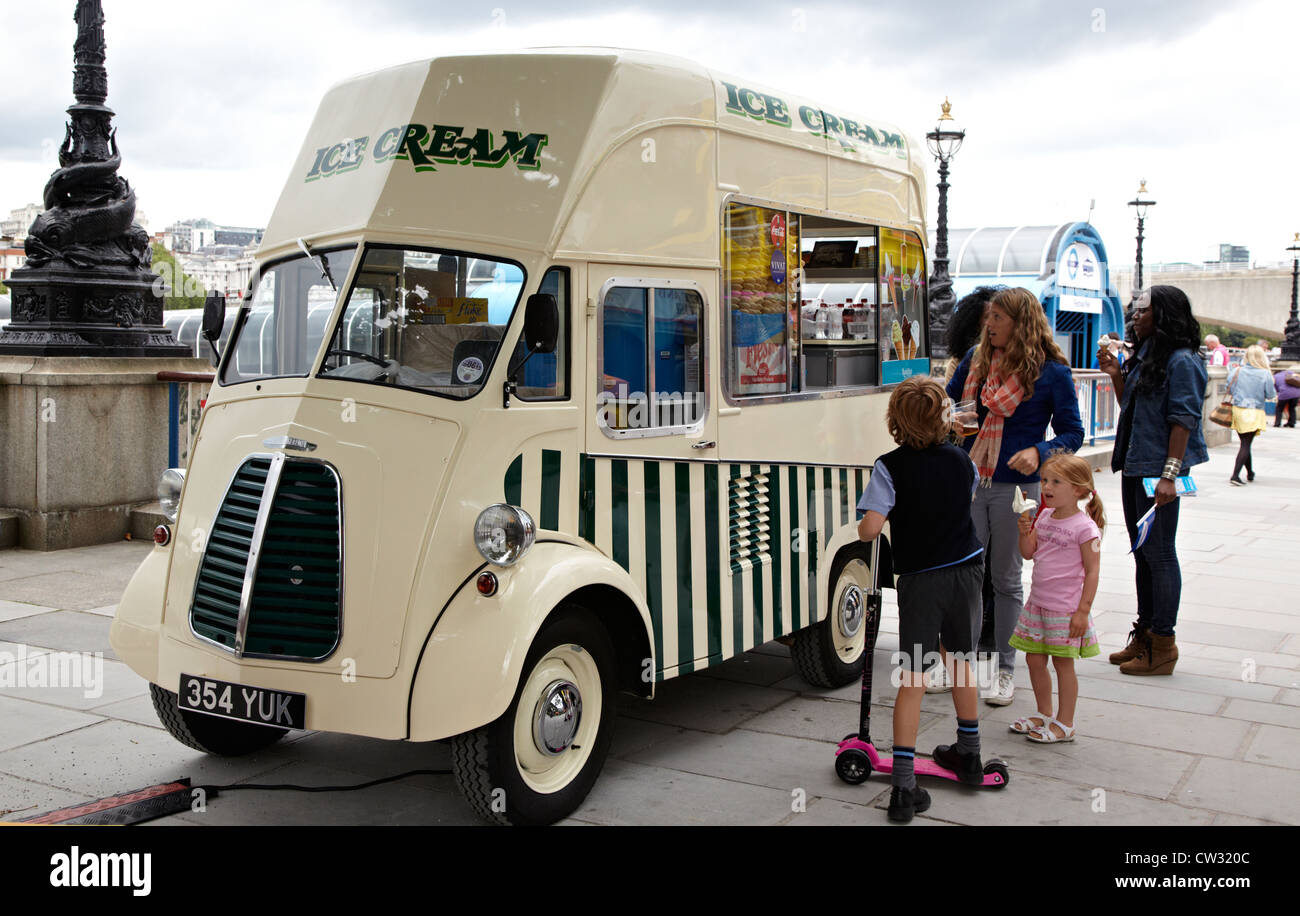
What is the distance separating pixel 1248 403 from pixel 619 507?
15203 millimetres

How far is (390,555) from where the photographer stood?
4465mm

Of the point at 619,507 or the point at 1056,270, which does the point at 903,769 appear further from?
the point at 1056,270

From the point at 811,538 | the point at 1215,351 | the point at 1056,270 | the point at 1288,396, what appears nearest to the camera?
the point at 811,538

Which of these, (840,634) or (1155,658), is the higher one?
(840,634)

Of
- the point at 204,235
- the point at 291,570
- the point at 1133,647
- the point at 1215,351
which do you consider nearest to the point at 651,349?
the point at 291,570

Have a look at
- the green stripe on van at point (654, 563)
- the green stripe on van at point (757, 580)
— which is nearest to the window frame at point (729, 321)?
the green stripe on van at point (757, 580)

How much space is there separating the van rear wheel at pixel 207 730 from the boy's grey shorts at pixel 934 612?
2709 millimetres

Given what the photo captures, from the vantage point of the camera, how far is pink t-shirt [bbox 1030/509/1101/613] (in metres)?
5.71

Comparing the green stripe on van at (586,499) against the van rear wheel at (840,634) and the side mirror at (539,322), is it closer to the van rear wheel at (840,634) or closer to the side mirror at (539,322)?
the side mirror at (539,322)

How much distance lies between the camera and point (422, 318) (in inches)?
193

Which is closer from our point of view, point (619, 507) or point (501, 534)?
point (501, 534)
